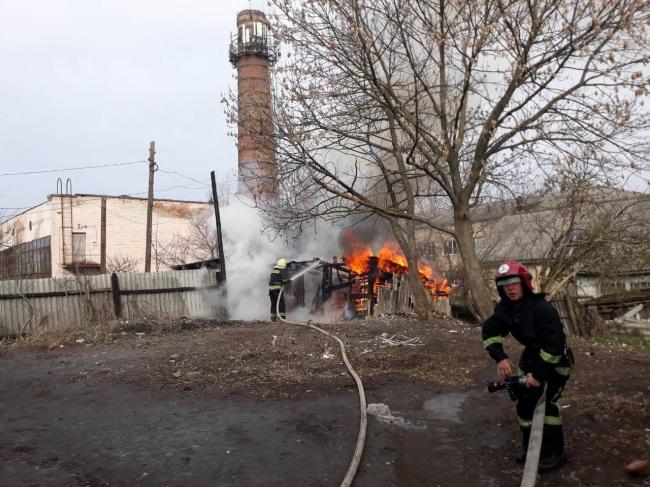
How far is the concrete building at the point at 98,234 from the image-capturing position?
1262 inches

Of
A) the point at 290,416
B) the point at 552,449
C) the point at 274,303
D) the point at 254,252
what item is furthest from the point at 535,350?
the point at 254,252

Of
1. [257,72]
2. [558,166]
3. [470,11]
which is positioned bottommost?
[558,166]

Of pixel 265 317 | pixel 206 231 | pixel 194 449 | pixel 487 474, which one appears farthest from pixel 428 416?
pixel 206 231

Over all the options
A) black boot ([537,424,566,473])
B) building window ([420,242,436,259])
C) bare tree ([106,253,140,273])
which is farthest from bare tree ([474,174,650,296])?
bare tree ([106,253,140,273])

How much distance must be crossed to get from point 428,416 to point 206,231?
29202 mm

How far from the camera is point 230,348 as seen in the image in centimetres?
883

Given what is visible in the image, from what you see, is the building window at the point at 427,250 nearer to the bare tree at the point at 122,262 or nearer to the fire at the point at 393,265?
the fire at the point at 393,265

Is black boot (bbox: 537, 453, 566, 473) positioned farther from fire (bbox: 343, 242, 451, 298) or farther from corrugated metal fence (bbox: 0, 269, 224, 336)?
fire (bbox: 343, 242, 451, 298)

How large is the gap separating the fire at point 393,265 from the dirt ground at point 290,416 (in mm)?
7450

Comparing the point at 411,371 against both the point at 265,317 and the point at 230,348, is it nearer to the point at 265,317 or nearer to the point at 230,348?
the point at 230,348

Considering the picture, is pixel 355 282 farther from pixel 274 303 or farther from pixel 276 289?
pixel 276 289

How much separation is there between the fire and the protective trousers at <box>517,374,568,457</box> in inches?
492

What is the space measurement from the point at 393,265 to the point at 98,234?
22.9m

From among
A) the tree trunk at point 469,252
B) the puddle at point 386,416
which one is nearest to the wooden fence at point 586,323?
the tree trunk at point 469,252
